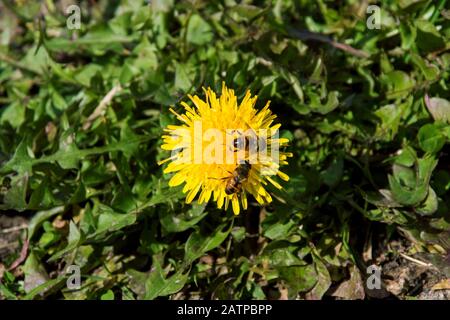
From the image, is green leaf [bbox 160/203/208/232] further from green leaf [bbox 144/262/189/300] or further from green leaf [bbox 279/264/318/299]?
green leaf [bbox 279/264/318/299]

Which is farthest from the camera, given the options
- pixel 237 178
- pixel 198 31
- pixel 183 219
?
pixel 198 31

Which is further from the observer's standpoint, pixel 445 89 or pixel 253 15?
pixel 253 15

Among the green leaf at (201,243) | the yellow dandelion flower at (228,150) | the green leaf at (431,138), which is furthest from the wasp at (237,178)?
the green leaf at (431,138)

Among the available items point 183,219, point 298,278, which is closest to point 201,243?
point 183,219

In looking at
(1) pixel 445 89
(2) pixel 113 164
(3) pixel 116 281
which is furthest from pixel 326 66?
(3) pixel 116 281

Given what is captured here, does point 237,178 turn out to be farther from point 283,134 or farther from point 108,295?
point 108,295

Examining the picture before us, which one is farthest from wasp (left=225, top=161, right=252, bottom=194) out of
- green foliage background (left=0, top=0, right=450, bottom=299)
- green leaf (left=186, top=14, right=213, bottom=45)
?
green leaf (left=186, top=14, right=213, bottom=45)
